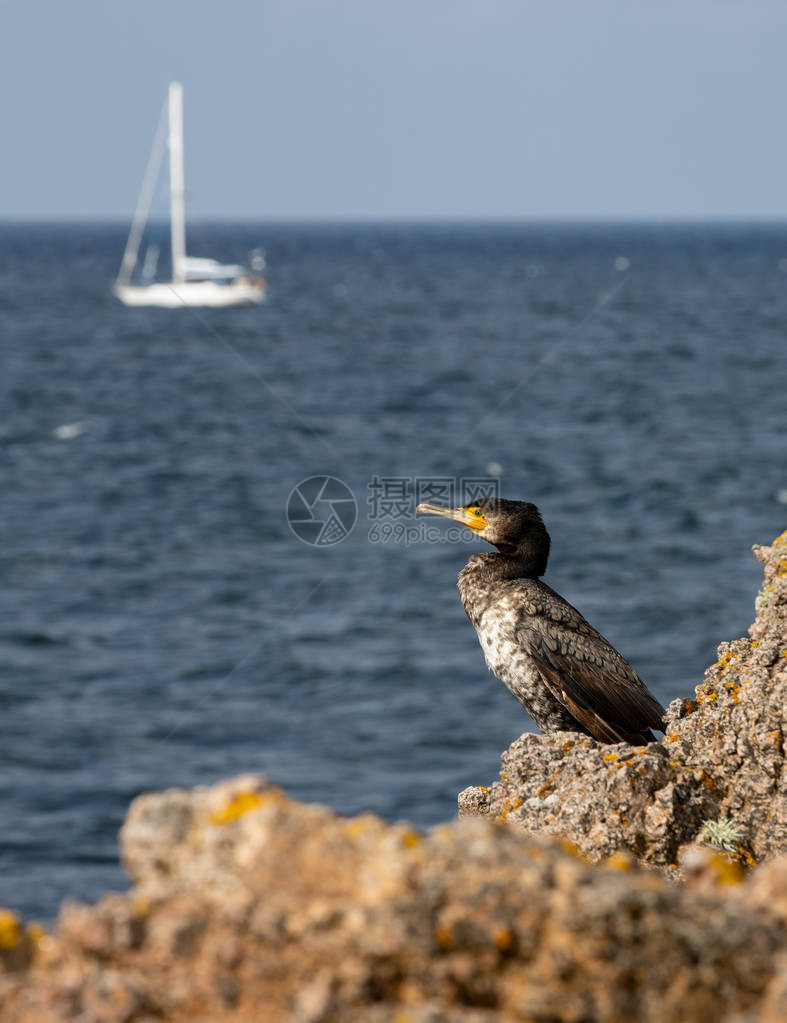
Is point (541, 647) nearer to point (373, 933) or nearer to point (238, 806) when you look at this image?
point (238, 806)

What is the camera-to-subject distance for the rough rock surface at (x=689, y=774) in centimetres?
659

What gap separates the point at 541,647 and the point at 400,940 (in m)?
6.39

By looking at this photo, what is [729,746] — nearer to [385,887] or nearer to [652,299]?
[385,887]

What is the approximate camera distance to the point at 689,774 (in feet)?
22.5

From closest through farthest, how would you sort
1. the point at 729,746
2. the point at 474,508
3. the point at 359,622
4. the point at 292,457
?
the point at 729,746 → the point at 474,508 → the point at 359,622 → the point at 292,457

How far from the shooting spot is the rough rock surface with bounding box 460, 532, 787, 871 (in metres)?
6.59

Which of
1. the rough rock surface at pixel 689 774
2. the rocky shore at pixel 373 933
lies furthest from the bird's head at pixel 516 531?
the rocky shore at pixel 373 933

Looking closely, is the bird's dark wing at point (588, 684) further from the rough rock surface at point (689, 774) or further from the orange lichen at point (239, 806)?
the orange lichen at point (239, 806)

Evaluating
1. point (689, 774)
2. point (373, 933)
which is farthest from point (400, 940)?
point (689, 774)

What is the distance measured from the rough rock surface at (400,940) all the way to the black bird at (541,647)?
19.6 feet

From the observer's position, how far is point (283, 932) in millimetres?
3270

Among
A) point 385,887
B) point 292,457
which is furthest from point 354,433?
point 385,887

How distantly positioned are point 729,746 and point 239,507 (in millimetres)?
38261

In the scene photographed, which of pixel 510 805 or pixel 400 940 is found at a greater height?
pixel 400 940
